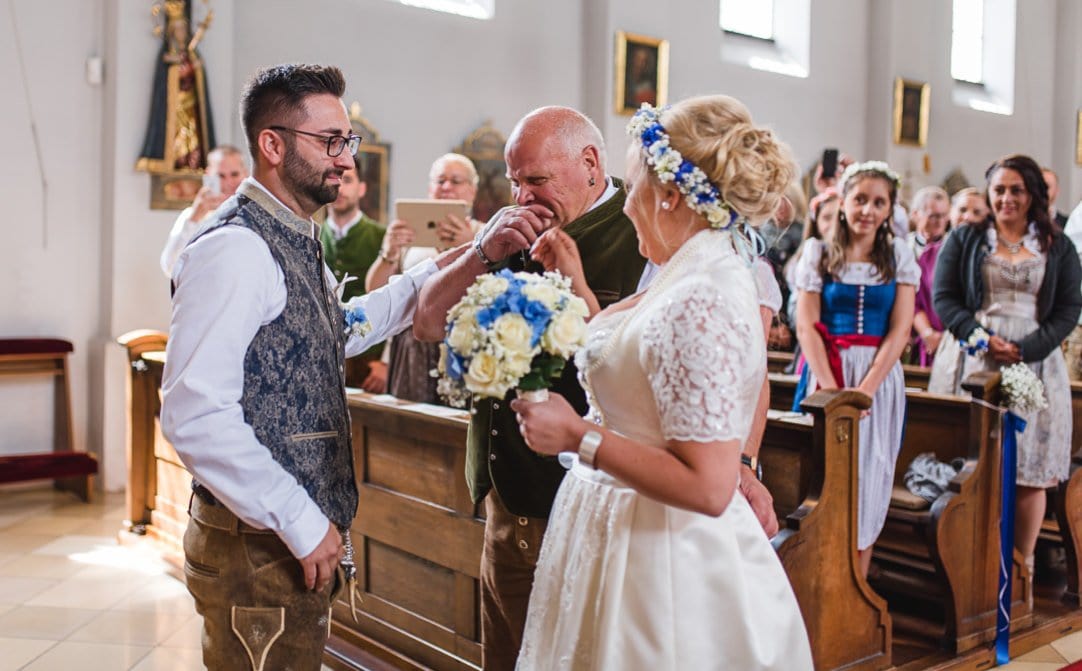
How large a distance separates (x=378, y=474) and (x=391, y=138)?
5043 mm

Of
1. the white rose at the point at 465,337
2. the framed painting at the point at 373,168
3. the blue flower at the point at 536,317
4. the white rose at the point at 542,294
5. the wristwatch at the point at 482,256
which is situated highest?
the framed painting at the point at 373,168

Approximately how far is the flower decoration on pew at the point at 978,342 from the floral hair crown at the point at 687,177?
10.4 ft

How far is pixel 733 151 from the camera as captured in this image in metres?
1.87

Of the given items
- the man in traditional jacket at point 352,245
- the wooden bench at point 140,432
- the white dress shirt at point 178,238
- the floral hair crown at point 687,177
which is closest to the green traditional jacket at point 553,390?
the floral hair crown at point 687,177

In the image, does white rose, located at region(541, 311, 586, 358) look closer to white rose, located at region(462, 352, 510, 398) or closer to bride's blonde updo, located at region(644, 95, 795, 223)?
white rose, located at region(462, 352, 510, 398)

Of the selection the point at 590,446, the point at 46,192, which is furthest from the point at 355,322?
the point at 46,192

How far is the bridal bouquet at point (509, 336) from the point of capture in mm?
1685

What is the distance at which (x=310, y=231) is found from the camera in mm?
2150

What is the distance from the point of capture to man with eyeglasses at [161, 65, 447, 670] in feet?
6.23

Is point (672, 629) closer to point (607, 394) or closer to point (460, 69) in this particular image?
point (607, 394)

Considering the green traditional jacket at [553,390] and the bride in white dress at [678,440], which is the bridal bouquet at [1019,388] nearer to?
the green traditional jacket at [553,390]

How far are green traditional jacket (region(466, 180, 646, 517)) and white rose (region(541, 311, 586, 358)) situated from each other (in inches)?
27.9

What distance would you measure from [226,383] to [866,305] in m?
3.07

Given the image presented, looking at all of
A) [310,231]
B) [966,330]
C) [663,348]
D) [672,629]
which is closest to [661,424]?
[663,348]
